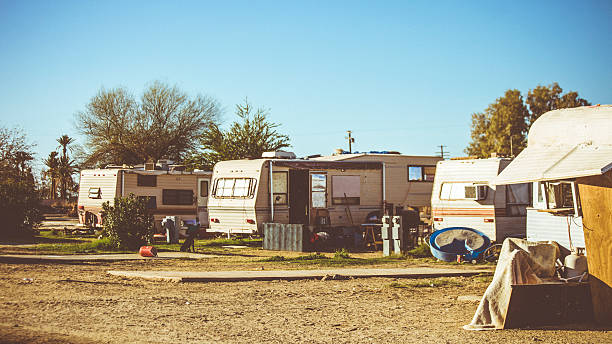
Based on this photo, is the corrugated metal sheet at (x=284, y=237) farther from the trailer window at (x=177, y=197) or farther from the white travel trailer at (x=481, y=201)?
the trailer window at (x=177, y=197)

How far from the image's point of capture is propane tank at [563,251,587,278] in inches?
353

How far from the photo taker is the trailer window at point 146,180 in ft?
79.6

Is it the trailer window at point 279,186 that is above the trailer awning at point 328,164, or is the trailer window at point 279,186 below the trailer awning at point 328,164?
below

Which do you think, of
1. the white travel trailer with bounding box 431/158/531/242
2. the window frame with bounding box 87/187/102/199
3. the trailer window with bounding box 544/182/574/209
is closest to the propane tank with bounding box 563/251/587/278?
the trailer window with bounding box 544/182/574/209

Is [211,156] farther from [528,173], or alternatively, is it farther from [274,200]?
[528,173]

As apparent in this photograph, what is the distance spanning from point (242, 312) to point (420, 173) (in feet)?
48.3

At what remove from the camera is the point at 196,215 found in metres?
25.4

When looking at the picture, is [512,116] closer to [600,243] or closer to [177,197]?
[177,197]

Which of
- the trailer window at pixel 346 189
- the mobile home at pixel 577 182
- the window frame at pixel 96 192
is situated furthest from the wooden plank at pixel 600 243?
the window frame at pixel 96 192

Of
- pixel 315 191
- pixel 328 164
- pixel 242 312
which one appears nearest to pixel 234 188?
pixel 315 191

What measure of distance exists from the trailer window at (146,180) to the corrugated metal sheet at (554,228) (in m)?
15.5

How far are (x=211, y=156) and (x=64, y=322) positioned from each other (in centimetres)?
2484

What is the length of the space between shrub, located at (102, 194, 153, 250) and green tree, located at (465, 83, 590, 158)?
32363 millimetres

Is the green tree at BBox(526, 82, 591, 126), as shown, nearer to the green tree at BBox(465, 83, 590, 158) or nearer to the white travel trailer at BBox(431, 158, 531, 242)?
the green tree at BBox(465, 83, 590, 158)
